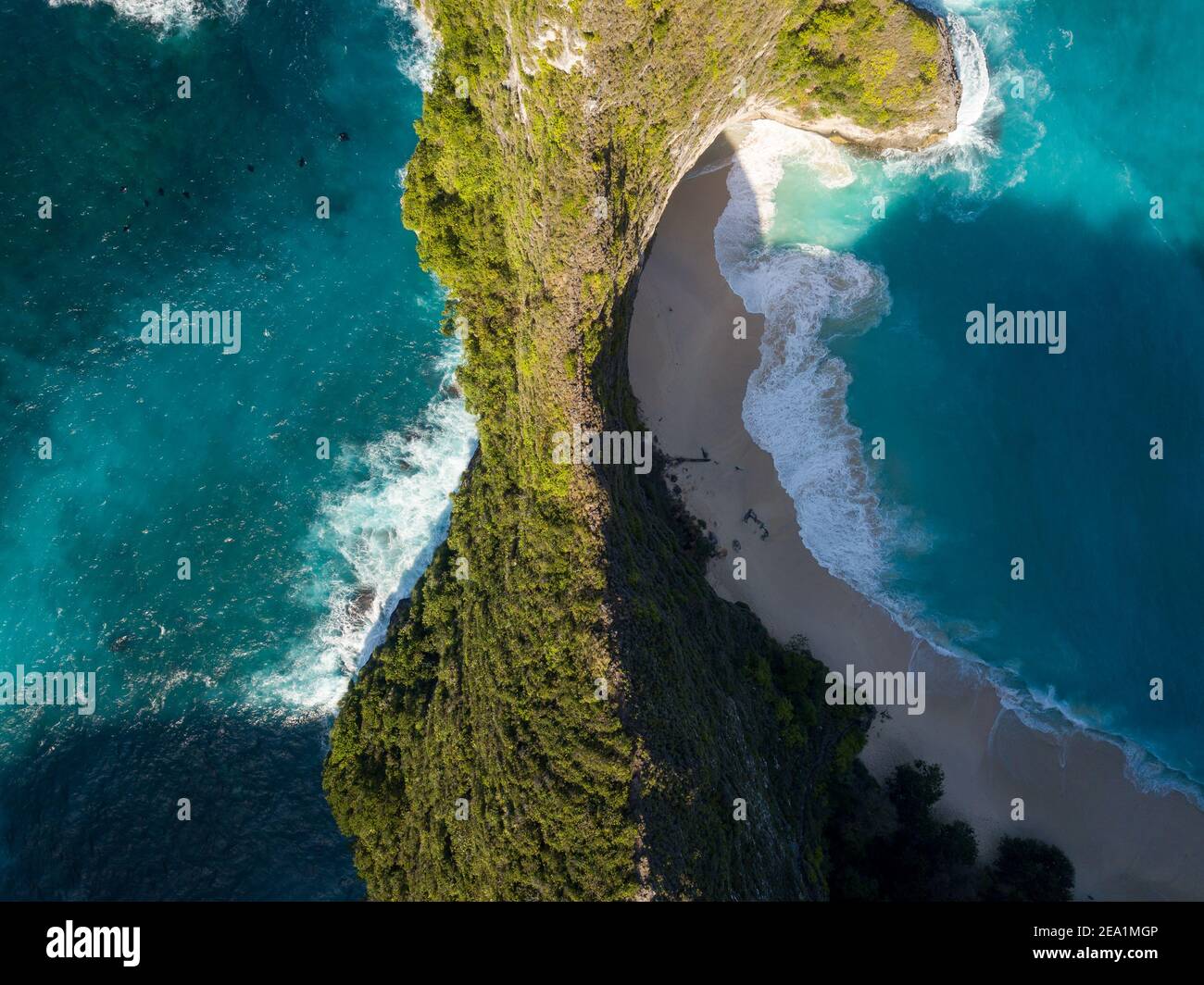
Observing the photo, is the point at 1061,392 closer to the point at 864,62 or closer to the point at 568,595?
the point at 864,62

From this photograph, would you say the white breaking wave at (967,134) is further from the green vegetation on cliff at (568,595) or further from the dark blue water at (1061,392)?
the green vegetation on cliff at (568,595)

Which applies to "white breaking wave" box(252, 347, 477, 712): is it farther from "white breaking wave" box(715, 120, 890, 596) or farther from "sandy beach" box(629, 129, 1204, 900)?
"white breaking wave" box(715, 120, 890, 596)

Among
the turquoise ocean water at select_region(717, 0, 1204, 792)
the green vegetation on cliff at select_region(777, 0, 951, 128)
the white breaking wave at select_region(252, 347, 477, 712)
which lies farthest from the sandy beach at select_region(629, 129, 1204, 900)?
the white breaking wave at select_region(252, 347, 477, 712)

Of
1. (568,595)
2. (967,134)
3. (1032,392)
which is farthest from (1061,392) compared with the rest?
(568,595)
